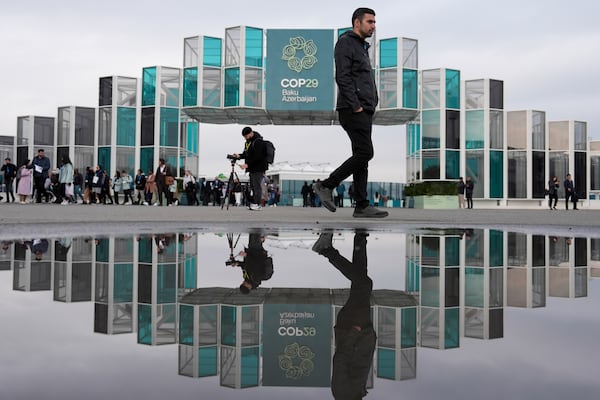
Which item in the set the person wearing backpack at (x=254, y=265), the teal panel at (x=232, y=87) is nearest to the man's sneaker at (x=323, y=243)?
the person wearing backpack at (x=254, y=265)

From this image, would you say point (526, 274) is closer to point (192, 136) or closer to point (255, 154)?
point (255, 154)

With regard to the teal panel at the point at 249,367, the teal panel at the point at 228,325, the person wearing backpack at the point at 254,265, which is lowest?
the teal panel at the point at 249,367

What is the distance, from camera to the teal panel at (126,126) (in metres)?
33.2

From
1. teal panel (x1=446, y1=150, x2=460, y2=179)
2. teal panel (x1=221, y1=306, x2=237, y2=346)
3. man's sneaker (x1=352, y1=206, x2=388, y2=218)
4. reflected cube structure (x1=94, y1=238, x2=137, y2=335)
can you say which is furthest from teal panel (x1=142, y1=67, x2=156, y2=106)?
teal panel (x1=221, y1=306, x2=237, y2=346)

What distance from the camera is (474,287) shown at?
2361 millimetres

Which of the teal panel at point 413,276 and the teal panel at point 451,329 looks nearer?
the teal panel at point 451,329

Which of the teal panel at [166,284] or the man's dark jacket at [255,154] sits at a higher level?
the man's dark jacket at [255,154]

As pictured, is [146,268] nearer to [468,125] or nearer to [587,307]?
[587,307]

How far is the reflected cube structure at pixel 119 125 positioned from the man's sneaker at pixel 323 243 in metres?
29.8

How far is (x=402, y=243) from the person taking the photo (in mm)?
4262

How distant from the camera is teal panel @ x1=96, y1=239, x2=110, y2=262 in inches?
124

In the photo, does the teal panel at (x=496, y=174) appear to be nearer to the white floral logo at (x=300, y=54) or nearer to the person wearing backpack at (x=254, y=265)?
the white floral logo at (x=300, y=54)

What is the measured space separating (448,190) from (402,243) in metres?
25.9

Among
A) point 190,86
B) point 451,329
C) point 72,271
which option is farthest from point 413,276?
point 190,86
